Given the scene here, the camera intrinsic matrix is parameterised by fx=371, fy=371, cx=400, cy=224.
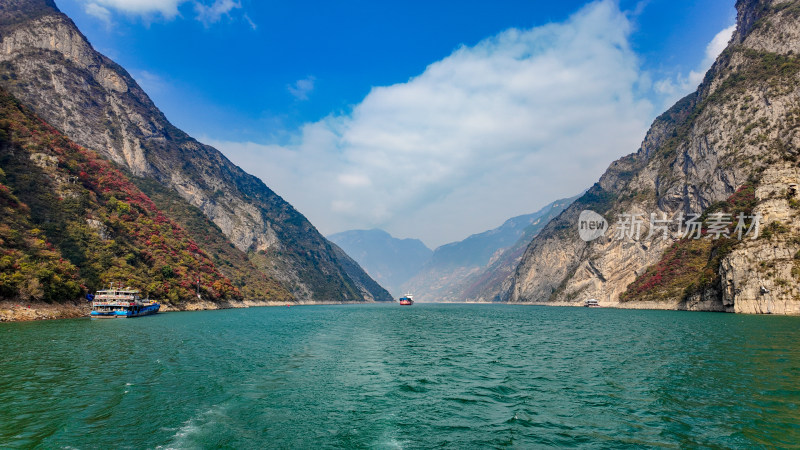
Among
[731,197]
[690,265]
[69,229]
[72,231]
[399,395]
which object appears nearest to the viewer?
[399,395]

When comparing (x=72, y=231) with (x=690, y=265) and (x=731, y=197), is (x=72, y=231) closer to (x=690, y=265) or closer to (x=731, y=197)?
(x=690, y=265)

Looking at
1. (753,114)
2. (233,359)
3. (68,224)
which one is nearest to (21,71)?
(68,224)

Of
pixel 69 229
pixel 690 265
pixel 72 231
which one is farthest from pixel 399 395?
pixel 690 265

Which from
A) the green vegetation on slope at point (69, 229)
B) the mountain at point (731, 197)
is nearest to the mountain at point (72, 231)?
the green vegetation on slope at point (69, 229)

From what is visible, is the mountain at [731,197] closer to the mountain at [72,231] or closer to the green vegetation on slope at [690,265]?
the green vegetation on slope at [690,265]

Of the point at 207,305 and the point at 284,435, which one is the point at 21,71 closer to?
the point at 207,305

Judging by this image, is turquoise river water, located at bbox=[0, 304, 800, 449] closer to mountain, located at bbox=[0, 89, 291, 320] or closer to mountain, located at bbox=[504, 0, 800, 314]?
mountain, located at bbox=[0, 89, 291, 320]
